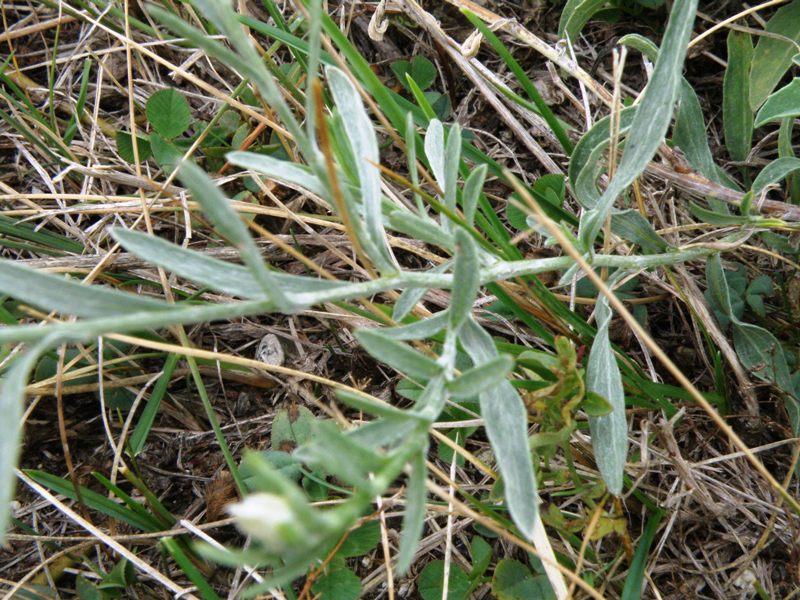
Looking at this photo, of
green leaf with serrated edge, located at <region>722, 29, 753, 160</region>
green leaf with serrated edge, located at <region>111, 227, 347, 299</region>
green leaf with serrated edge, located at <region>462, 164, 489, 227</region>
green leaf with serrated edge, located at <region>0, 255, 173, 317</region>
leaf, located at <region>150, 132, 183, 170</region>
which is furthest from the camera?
leaf, located at <region>150, 132, 183, 170</region>

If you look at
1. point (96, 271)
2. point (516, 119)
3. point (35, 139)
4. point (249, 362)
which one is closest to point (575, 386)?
point (249, 362)

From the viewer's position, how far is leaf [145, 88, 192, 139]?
241 centimetres

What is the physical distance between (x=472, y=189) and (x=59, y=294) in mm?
797

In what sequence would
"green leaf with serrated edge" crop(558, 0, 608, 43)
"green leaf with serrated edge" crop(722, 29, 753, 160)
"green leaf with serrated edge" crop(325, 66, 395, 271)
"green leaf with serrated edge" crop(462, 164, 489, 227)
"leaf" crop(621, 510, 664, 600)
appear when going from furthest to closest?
"green leaf with serrated edge" crop(558, 0, 608, 43) → "green leaf with serrated edge" crop(722, 29, 753, 160) → "leaf" crop(621, 510, 664, 600) → "green leaf with serrated edge" crop(462, 164, 489, 227) → "green leaf with serrated edge" crop(325, 66, 395, 271)

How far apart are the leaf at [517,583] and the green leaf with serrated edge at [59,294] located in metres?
1.16

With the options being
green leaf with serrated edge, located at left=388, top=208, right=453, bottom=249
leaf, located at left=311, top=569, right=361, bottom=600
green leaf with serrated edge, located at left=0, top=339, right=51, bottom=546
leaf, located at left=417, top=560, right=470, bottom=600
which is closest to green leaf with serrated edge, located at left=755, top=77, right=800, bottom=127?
green leaf with serrated edge, located at left=388, top=208, right=453, bottom=249

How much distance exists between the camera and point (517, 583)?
5.88 feet

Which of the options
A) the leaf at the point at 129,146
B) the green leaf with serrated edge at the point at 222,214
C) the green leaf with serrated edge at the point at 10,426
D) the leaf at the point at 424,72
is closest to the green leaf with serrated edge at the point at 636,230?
the leaf at the point at 424,72

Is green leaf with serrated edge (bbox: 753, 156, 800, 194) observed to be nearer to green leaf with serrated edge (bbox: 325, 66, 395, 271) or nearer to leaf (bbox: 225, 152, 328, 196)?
green leaf with serrated edge (bbox: 325, 66, 395, 271)

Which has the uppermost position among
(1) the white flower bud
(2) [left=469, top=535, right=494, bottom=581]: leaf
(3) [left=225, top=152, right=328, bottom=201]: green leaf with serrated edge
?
(3) [left=225, top=152, right=328, bottom=201]: green leaf with serrated edge

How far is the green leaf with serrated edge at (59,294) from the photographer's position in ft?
3.48

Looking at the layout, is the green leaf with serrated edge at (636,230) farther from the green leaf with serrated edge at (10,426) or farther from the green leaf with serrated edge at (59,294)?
the green leaf with serrated edge at (10,426)

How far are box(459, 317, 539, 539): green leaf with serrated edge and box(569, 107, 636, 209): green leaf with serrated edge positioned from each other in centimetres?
58

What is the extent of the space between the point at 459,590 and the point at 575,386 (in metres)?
0.66
